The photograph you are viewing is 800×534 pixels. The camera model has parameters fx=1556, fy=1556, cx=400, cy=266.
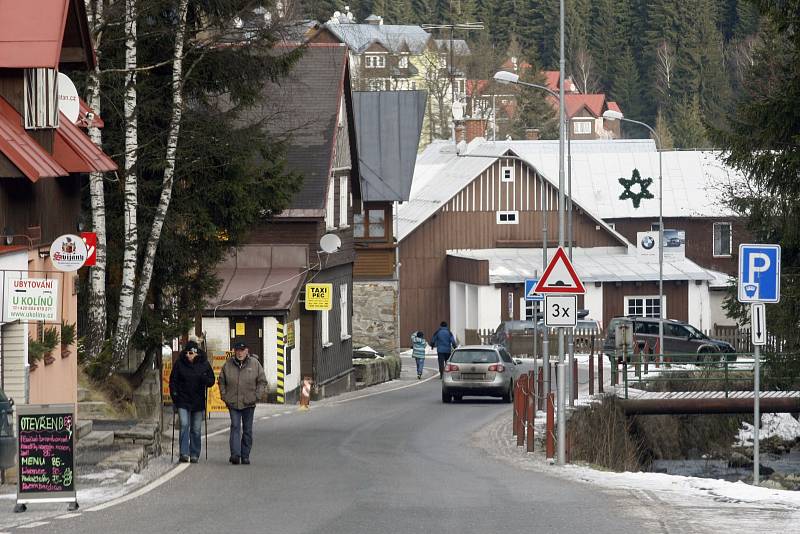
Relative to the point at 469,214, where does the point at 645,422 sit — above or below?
below

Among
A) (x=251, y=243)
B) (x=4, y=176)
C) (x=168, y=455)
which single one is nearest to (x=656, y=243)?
(x=251, y=243)

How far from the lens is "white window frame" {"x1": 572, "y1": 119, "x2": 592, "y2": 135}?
162375mm

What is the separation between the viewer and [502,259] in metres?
65.4

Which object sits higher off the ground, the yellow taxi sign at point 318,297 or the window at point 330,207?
the window at point 330,207

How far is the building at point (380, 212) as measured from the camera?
5512 centimetres

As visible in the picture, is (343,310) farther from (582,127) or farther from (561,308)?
(582,127)

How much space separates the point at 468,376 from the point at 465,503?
20890mm

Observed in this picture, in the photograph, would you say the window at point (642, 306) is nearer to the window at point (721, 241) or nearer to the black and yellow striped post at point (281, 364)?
the window at point (721, 241)

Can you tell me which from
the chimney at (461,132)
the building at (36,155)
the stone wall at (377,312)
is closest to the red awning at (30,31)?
the building at (36,155)

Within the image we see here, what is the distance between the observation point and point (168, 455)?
21844 mm

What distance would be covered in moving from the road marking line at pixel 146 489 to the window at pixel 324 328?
2023 centimetres

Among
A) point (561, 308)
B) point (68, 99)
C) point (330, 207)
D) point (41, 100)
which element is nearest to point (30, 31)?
point (41, 100)

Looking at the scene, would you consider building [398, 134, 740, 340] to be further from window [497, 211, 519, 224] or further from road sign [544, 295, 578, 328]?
road sign [544, 295, 578, 328]

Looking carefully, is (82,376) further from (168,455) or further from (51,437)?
(51,437)
